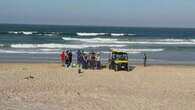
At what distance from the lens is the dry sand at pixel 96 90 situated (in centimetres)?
1434

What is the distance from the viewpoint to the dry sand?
14.3m

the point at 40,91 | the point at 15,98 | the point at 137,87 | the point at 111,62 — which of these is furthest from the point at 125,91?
the point at 111,62

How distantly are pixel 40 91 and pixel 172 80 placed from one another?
282 inches

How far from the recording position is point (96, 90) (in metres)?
17.6

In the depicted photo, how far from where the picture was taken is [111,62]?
85.7 feet

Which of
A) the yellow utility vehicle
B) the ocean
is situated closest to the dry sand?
the yellow utility vehicle

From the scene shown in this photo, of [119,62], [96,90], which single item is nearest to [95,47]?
[119,62]

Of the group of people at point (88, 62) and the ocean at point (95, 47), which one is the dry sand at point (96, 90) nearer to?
the group of people at point (88, 62)

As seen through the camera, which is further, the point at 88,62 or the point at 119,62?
the point at 88,62

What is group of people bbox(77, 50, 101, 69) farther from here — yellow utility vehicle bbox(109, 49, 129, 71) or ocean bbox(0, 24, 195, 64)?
ocean bbox(0, 24, 195, 64)

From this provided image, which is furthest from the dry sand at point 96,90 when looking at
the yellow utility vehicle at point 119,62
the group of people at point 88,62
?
the group of people at point 88,62

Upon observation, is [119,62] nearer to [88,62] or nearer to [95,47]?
[88,62]

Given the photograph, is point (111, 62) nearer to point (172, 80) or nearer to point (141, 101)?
point (172, 80)

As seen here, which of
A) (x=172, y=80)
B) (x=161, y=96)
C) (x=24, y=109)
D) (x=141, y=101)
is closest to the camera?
(x=24, y=109)
